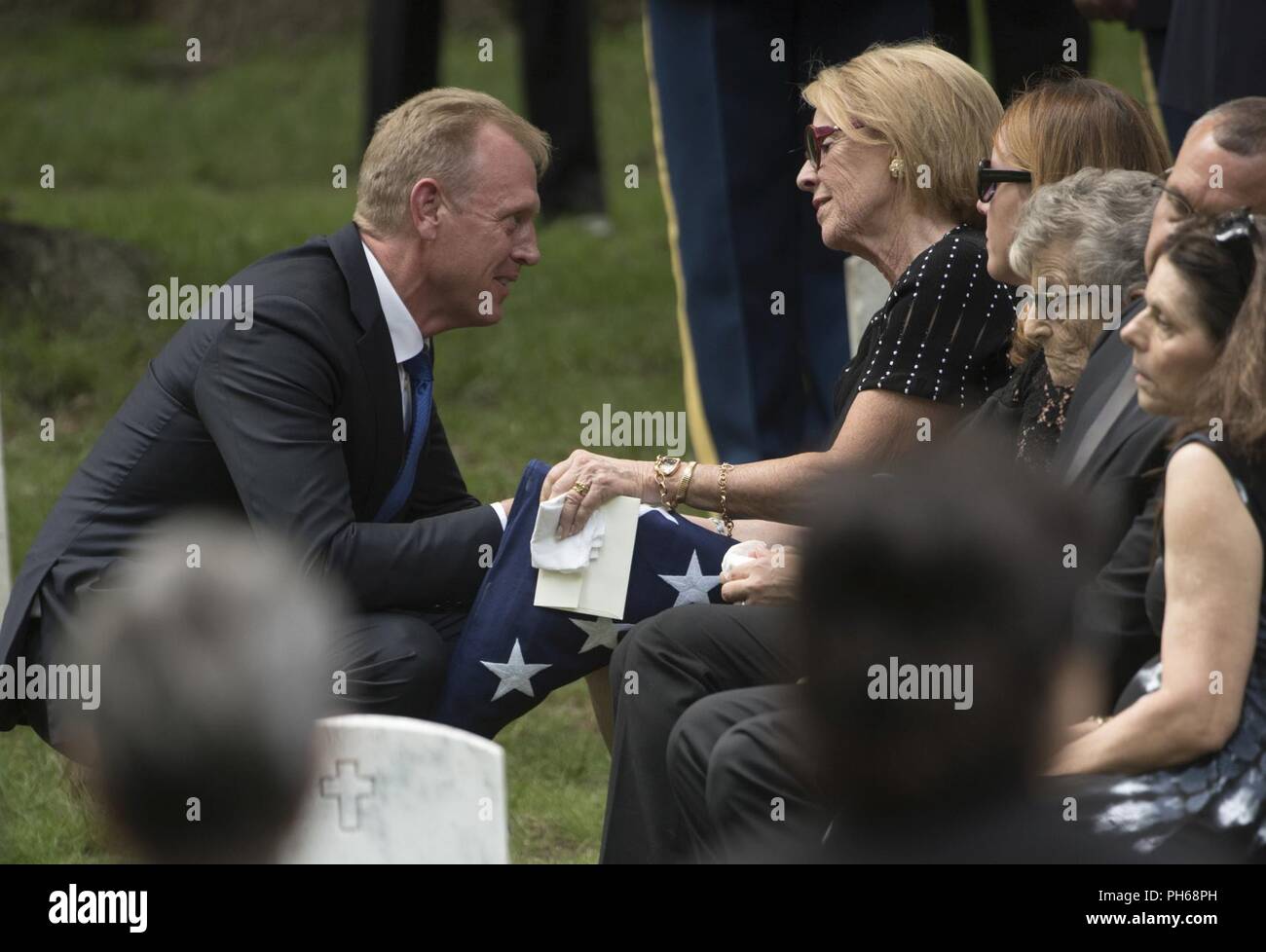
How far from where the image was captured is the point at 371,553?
3264mm

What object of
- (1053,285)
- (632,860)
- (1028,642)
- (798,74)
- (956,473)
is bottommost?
(632,860)

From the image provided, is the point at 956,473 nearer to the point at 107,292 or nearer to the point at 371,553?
the point at 371,553

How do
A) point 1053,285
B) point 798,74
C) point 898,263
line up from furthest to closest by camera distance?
point 798,74
point 898,263
point 1053,285

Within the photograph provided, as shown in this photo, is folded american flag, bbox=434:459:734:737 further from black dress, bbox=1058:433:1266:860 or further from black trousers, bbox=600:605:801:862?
black dress, bbox=1058:433:1266:860

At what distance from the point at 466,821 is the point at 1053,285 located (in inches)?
46.2

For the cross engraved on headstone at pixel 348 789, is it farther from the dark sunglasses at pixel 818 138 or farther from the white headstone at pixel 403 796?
the dark sunglasses at pixel 818 138

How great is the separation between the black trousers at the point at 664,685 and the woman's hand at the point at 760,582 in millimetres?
32

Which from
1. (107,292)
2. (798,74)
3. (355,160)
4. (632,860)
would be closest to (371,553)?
(632,860)

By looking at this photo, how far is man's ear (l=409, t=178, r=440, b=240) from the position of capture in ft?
11.5

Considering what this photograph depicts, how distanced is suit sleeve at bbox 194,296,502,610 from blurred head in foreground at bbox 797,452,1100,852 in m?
0.85

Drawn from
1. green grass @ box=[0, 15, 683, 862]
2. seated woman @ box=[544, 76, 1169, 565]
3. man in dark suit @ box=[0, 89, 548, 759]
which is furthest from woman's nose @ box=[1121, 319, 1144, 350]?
green grass @ box=[0, 15, 683, 862]

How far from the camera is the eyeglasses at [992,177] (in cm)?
329

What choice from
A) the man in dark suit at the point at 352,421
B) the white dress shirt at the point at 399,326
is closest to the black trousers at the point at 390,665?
the man in dark suit at the point at 352,421
